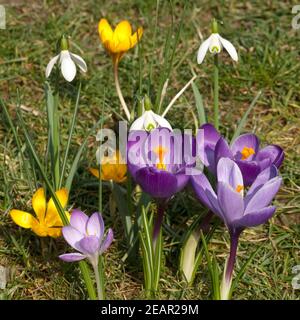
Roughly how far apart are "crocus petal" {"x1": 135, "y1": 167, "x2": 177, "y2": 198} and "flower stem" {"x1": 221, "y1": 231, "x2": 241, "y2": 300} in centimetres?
18

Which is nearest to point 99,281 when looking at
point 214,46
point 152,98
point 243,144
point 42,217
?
point 42,217

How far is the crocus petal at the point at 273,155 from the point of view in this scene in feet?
6.17

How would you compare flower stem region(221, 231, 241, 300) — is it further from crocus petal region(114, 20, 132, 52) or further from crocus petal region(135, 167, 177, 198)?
crocus petal region(114, 20, 132, 52)

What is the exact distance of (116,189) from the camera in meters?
2.05

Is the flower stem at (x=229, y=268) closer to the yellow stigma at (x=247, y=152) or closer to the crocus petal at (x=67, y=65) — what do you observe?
the yellow stigma at (x=247, y=152)

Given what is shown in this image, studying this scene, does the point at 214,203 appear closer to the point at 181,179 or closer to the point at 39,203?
the point at 181,179

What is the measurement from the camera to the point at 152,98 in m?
2.59

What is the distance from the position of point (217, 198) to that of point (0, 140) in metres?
0.98

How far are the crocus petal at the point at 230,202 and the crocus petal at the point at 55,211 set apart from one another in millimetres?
464

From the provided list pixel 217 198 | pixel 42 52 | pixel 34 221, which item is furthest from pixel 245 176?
pixel 42 52

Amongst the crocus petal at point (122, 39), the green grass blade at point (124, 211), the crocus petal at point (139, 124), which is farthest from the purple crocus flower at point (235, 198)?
the crocus petal at point (122, 39)

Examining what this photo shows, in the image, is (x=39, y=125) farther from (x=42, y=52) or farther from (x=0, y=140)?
(x=42, y=52)

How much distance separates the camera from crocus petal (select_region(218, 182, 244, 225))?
1686 mm

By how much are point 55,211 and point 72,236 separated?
0.24 m
